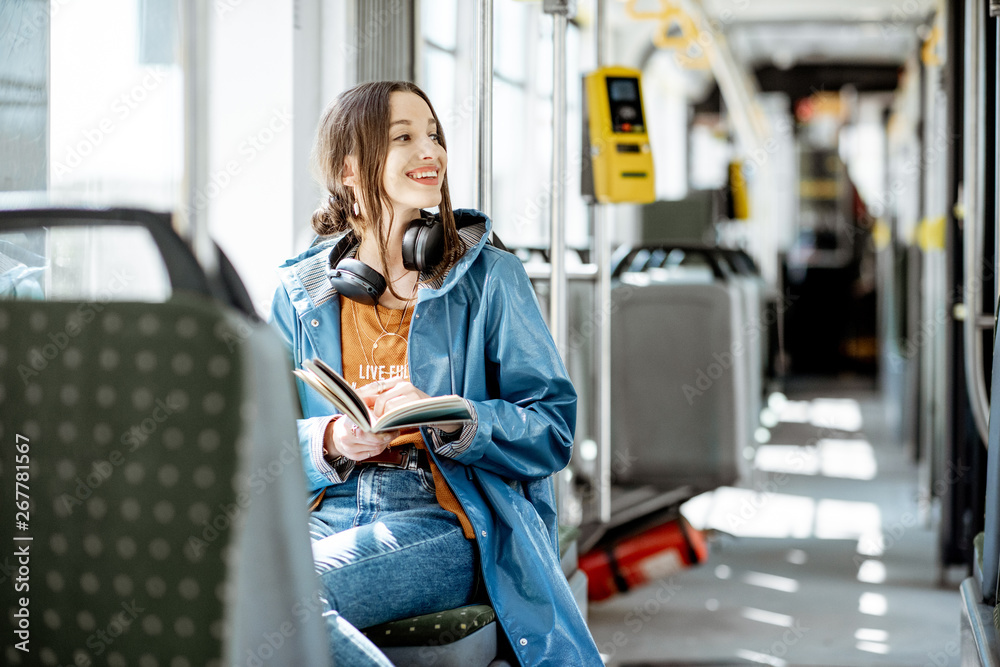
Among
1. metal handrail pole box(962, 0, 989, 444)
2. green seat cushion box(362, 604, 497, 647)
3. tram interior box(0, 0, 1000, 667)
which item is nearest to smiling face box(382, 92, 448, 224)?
tram interior box(0, 0, 1000, 667)

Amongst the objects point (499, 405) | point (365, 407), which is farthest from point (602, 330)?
point (365, 407)

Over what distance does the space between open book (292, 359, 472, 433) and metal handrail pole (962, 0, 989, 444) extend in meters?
1.42

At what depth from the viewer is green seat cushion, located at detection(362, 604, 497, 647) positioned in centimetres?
165

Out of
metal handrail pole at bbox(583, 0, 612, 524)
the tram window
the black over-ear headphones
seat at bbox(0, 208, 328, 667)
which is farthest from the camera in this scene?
metal handrail pole at bbox(583, 0, 612, 524)

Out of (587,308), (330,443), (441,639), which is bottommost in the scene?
(441,639)

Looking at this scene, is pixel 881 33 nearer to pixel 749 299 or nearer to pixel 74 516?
pixel 749 299

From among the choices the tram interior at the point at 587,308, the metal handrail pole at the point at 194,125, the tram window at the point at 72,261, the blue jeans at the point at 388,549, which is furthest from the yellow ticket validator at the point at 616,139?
the metal handrail pole at the point at 194,125

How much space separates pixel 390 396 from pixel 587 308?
233cm

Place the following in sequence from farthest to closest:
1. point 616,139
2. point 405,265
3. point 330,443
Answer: point 616,139 < point 405,265 < point 330,443

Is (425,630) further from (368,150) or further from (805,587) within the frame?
(805,587)

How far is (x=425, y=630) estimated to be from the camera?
1.65m

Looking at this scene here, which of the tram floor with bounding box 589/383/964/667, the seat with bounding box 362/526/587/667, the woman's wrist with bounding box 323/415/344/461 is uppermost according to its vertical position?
the woman's wrist with bounding box 323/415/344/461

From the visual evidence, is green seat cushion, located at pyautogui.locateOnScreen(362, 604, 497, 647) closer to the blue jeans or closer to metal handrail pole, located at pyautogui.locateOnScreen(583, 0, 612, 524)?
the blue jeans

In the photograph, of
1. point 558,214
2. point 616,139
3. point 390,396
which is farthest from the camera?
point 616,139
